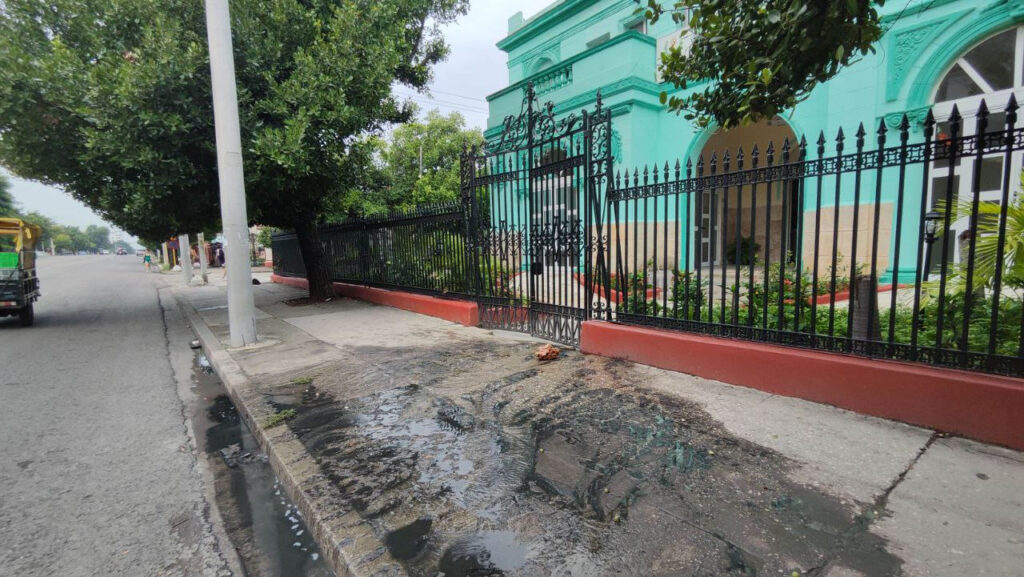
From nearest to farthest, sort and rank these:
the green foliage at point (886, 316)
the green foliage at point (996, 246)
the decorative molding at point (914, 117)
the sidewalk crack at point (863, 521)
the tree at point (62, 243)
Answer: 1. the sidewalk crack at point (863, 521)
2. the green foliage at point (996, 246)
3. the green foliage at point (886, 316)
4. the decorative molding at point (914, 117)
5. the tree at point (62, 243)

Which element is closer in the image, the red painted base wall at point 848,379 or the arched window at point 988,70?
the red painted base wall at point 848,379

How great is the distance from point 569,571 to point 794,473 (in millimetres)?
1620

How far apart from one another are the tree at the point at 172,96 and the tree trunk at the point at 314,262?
188cm

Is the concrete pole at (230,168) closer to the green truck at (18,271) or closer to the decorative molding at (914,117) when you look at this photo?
the green truck at (18,271)

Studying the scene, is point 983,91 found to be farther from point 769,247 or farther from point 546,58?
point 546,58

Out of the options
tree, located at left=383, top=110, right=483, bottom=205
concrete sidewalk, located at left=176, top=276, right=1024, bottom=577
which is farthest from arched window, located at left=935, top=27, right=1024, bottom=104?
tree, located at left=383, top=110, right=483, bottom=205

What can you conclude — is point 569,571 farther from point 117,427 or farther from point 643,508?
point 117,427

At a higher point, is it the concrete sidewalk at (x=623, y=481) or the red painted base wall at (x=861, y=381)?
the red painted base wall at (x=861, y=381)

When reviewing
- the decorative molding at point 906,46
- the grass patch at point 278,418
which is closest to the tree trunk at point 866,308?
the grass patch at point 278,418

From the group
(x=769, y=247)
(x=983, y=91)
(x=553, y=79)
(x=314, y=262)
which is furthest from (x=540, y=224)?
(x=553, y=79)

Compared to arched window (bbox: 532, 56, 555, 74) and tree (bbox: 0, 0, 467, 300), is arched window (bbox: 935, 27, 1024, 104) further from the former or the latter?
arched window (bbox: 532, 56, 555, 74)

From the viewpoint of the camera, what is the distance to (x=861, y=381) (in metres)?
3.54

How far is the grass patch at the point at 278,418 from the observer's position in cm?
389

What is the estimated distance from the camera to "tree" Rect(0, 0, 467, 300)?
7.09m
